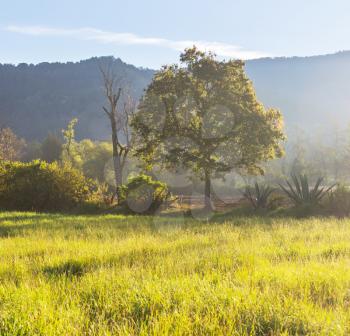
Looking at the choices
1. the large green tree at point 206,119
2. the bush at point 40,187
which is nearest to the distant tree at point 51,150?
the large green tree at point 206,119

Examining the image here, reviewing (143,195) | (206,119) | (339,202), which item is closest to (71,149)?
(206,119)

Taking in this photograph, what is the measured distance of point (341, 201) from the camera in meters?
16.9

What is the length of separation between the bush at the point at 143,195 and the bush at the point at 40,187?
2399mm

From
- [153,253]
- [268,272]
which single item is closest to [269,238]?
[153,253]

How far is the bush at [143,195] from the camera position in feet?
65.3

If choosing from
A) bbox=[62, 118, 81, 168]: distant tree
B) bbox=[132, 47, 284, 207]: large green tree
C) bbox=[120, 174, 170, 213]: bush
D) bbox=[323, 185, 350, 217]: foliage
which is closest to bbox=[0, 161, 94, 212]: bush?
bbox=[120, 174, 170, 213]: bush

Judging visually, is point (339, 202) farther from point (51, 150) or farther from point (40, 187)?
point (51, 150)

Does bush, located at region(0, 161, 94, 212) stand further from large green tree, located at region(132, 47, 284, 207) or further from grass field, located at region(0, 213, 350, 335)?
grass field, located at region(0, 213, 350, 335)

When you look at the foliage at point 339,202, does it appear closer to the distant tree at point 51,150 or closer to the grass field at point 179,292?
the grass field at point 179,292

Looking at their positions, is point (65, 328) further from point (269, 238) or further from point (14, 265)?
point (269, 238)

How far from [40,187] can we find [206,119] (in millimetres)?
10737

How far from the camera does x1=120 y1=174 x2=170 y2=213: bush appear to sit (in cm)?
1991

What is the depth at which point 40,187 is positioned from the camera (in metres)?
20.1

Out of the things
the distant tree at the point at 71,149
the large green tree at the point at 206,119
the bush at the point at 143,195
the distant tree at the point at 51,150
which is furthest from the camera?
the distant tree at the point at 51,150
